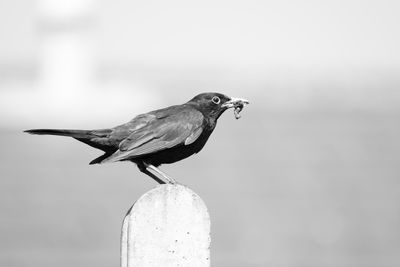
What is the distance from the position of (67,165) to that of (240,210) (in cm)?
201

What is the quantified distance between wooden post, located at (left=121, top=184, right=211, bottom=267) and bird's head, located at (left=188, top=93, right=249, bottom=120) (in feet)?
6.05

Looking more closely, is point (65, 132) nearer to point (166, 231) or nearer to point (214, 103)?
point (214, 103)

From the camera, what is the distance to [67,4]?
530 inches

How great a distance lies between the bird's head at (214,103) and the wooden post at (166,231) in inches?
72.7

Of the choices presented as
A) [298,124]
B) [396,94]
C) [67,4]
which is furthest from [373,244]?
[67,4]

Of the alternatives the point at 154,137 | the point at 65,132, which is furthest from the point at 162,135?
the point at 65,132

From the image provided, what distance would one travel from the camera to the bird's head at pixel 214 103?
5551 millimetres

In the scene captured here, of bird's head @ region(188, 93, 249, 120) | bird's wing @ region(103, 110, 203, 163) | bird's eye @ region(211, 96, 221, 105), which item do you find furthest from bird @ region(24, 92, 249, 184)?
bird's eye @ region(211, 96, 221, 105)

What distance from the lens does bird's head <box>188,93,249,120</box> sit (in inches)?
219

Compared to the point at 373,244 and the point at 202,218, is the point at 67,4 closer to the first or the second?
the point at 373,244

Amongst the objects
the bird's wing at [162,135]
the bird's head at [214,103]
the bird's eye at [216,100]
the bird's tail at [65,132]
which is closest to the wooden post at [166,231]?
the bird's wing at [162,135]

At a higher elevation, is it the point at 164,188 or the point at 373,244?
the point at 164,188

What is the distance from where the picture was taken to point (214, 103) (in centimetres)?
564

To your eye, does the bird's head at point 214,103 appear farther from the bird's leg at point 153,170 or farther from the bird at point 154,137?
the bird's leg at point 153,170
